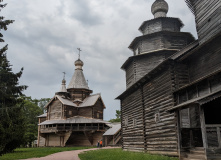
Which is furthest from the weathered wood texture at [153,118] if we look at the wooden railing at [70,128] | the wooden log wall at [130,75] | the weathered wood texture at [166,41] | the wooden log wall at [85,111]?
the wooden log wall at [85,111]

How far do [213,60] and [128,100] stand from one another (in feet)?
34.1

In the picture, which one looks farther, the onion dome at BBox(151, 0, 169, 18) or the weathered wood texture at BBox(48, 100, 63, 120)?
the weathered wood texture at BBox(48, 100, 63, 120)

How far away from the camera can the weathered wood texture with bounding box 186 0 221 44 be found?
1324cm

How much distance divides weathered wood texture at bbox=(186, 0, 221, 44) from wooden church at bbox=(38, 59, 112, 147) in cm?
2472

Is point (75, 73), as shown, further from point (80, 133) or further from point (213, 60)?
point (213, 60)

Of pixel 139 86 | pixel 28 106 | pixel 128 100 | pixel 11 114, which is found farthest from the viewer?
pixel 28 106

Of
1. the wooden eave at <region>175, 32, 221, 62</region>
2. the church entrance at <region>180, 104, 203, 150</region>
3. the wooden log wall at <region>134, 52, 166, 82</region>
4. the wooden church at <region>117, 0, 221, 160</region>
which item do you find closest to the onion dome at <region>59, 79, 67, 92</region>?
the wooden church at <region>117, 0, 221, 160</region>

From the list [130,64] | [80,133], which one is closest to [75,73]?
[80,133]

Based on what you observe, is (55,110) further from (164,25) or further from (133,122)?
(164,25)

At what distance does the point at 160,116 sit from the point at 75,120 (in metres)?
23.8

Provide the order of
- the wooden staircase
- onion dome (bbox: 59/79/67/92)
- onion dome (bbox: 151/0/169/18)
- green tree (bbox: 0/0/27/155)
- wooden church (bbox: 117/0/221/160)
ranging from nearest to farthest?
the wooden staircase → wooden church (bbox: 117/0/221/160) → green tree (bbox: 0/0/27/155) → onion dome (bbox: 151/0/169/18) → onion dome (bbox: 59/79/67/92)

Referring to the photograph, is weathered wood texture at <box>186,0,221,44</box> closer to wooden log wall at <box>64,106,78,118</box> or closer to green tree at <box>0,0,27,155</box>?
green tree at <box>0,0,27,155</box>

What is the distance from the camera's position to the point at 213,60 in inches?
464

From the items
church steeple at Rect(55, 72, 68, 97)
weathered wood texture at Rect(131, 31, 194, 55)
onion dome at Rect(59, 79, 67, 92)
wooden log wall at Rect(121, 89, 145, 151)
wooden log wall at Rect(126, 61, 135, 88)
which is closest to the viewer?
wooden log wall at Rect(121, 89, 145, 151)
